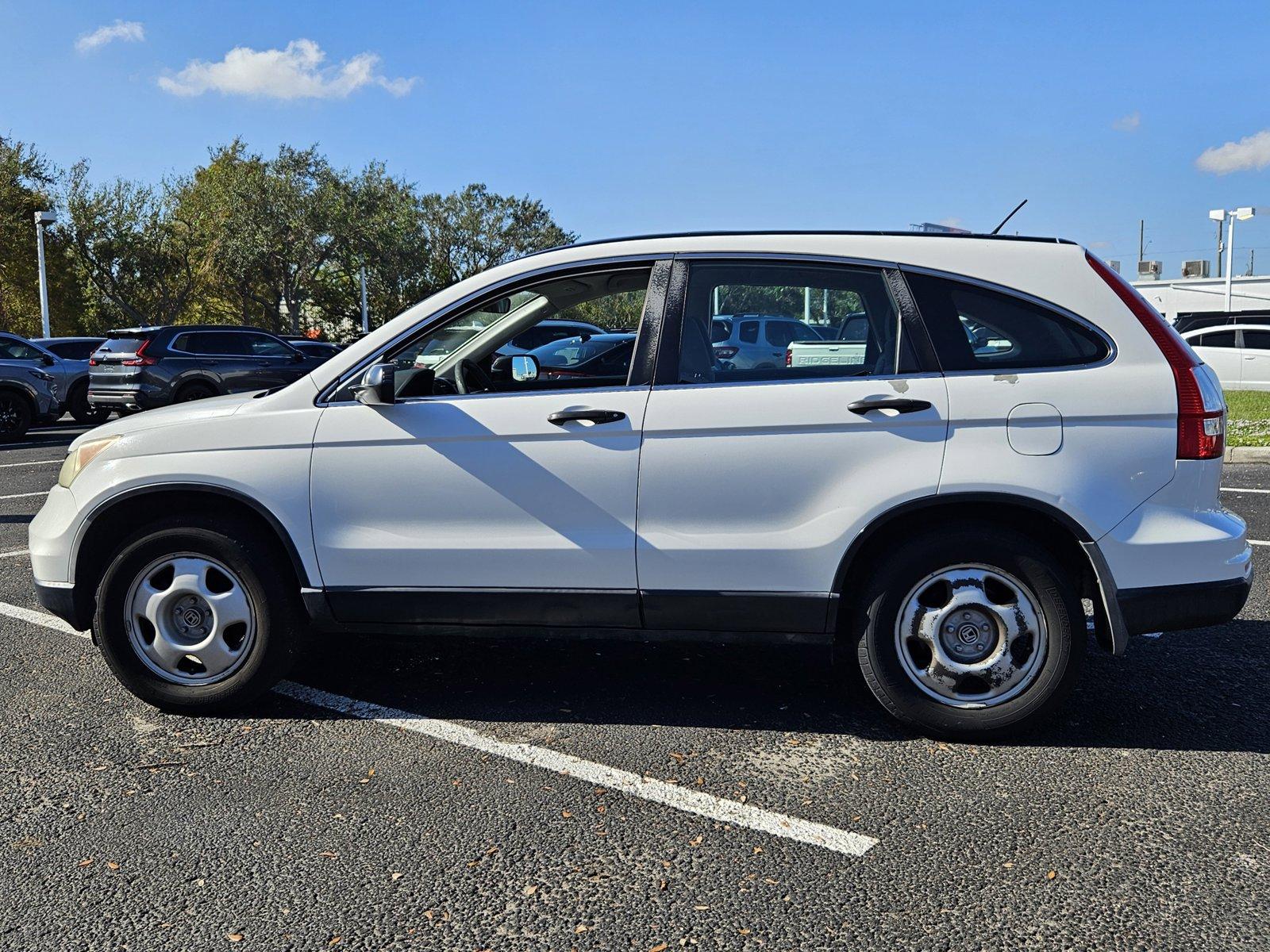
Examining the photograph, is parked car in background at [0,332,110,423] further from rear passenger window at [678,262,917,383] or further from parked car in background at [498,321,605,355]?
rear passenger window at [678,262,917,383]

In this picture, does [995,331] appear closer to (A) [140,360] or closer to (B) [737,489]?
(B) [737,489]

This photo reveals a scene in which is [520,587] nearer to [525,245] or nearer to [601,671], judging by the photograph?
[601,671]

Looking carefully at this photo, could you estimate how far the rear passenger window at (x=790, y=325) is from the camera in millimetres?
3895

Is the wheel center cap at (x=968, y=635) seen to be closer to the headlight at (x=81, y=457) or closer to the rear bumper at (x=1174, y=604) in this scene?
the rear bumper at (x=1174, y=604)

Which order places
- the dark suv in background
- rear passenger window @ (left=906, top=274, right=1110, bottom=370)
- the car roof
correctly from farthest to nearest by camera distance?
the car roof
the dark suv in background
rear passenger window @ (left=906, top=274, right=1110, bottom=370)

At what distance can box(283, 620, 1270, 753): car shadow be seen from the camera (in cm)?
412

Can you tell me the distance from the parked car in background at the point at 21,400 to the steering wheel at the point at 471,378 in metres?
14.2

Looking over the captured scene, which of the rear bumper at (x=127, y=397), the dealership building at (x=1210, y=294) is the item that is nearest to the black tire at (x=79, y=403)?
the rear bumper at (x=127, y=397)

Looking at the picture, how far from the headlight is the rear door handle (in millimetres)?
2740

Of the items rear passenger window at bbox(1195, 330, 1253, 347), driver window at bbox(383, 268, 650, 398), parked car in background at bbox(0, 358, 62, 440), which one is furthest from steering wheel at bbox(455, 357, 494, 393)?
rear passenger window at bbox(1195, 330, 1253, 347)

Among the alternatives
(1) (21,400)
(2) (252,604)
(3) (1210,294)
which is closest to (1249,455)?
(2) (252,604)

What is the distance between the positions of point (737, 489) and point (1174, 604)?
1494mm

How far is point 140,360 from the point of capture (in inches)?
664

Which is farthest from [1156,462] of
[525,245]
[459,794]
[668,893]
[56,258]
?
[525,245]
